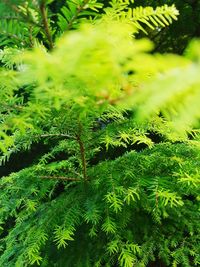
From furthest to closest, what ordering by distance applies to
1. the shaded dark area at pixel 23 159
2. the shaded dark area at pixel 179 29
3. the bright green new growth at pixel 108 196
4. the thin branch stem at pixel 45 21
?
the shaded dark area at pixel 23 159
the shaded dark area at pixel 179 29
the bright green new growth at pixel 108 196
the thin branch stem at pixel 45 21

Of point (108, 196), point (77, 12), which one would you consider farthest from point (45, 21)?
point (108, 196)

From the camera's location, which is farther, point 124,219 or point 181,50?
point 181,50

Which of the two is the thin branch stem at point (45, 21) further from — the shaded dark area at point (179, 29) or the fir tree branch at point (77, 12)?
the shaded dark area at point (179, 29)

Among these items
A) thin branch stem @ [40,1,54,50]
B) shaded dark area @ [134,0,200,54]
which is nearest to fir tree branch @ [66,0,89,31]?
thin branch stem @ [40,1,54,50]

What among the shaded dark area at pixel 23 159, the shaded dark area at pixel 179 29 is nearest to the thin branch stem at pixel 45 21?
the shaded dark area at pixel 179 29

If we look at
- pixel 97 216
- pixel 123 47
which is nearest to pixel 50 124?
pixel 97 216

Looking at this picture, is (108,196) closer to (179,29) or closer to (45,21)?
(45,21)

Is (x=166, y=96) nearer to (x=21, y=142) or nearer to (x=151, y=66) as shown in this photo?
(x=151, y=66)

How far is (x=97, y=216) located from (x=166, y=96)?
1.08 meters

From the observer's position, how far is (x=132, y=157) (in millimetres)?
1799

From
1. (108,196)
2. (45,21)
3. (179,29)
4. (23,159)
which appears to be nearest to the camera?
(45,21)

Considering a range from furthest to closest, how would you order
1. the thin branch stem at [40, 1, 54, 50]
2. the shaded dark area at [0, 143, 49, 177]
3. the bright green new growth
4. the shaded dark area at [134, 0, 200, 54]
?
the shaded dark area at [0, 143, 49, 177]
the shaded dark area at [134, 0, 200, 54]
the bright green new growth
the thin branch stem at [40, 1, 54, 50]

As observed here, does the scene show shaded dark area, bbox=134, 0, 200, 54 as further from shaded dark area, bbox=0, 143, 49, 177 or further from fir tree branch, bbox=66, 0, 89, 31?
fir tree branch, bbox=66, 0, 89, 31

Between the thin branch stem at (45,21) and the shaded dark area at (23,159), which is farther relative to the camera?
the shaded dark area at (23,159)
